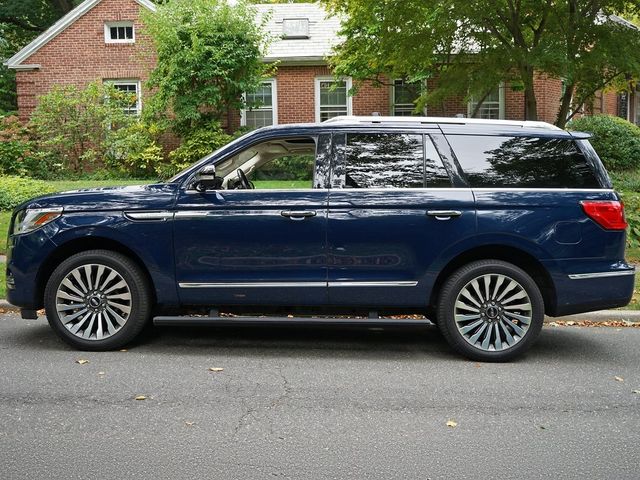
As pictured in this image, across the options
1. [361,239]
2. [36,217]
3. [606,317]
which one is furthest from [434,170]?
[36,217]

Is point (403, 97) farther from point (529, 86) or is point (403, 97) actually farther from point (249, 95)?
point (529, 86)

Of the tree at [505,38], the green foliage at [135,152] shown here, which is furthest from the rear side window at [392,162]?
the green foliage at [135,152]

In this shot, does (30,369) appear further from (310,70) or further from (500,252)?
(310,70)

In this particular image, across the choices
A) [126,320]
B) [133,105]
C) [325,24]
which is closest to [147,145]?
[133,105]

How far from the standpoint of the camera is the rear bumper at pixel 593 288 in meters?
5.91

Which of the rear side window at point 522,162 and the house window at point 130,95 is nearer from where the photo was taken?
the rear side window at point 522,162

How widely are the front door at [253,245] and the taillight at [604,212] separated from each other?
2221 mm

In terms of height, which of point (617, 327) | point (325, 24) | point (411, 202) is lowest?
point (617, 327)

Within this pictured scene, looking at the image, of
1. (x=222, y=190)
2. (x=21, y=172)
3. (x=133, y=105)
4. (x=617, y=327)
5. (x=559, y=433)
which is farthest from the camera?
(x=133, y=105)

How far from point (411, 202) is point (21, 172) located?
17385mm

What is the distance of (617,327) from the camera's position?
24.6ft

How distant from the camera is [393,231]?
5.88 m

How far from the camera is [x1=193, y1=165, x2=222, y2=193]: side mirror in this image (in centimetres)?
591

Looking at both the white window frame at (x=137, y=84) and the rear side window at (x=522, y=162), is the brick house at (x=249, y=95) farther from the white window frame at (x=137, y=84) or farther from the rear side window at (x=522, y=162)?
the rear side window at (x=522, y=162)
